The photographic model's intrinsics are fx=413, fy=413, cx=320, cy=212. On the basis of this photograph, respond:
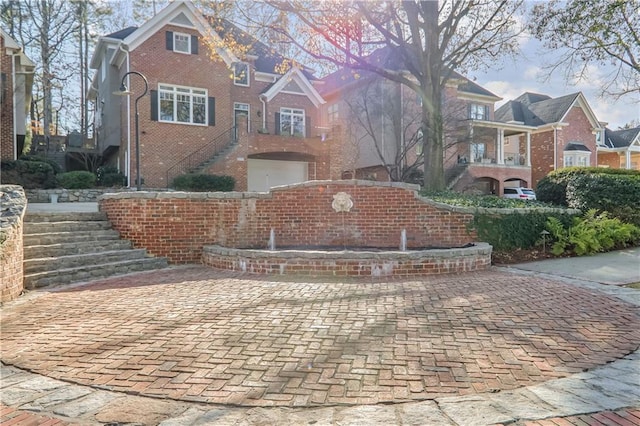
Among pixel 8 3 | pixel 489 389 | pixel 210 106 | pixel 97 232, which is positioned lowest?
pixel 489 389

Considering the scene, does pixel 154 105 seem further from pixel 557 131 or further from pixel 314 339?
pixel 557 131

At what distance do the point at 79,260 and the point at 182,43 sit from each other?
15813mm

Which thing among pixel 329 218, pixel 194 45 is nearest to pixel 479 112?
pixel 194 45

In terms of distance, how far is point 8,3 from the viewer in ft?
77.2

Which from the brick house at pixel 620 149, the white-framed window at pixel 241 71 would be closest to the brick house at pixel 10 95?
the white-framed window at pixel 241 71

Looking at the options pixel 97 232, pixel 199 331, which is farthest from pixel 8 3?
pixel 199 331

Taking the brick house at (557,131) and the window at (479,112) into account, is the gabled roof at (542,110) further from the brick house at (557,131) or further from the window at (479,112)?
the window at (479,112)

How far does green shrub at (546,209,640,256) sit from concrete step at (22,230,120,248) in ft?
30.1

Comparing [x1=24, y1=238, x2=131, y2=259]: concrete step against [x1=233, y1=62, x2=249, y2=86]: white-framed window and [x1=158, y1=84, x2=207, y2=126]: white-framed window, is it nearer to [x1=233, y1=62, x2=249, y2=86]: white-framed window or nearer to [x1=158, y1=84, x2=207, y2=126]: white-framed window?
[x1=158, y1=84, x2=207, y2=126]: white-framed window

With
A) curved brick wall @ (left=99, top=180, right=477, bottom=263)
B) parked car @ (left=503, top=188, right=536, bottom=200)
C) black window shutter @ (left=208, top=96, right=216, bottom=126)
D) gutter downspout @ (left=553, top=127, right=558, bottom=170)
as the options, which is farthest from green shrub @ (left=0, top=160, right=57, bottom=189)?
gutter downspout @ (left=553, top=127, right=558, bottom=170)

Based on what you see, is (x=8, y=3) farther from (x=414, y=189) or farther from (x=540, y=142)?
(x=540, y=142)

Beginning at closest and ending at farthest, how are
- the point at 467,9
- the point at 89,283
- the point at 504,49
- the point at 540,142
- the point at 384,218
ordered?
the point at 89,283, the point at 384,218, the point at 467,9, the point at 504,49, the point at 540,142

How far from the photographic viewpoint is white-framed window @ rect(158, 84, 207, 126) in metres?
19.0

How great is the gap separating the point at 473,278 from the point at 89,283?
594cm
